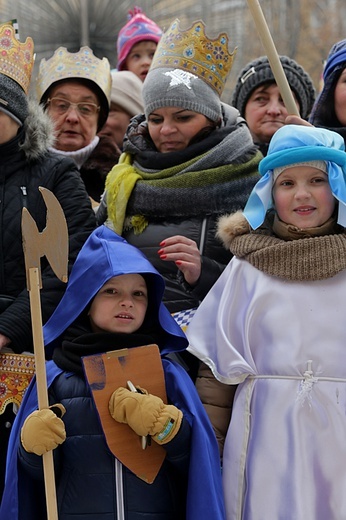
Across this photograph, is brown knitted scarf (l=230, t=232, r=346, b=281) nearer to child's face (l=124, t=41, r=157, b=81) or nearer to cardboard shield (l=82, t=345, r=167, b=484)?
cardboard shield (l=82, t=345, r=167, b=484)

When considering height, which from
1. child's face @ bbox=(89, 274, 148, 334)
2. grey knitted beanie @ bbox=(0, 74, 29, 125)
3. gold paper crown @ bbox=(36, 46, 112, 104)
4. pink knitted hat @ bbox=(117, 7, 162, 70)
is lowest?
child's face @ bbox=(89, 274, 148, 334)

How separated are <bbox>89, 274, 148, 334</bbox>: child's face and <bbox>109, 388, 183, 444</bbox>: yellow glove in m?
0.31

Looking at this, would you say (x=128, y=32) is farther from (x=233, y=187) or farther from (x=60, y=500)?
(x=60, y=500)

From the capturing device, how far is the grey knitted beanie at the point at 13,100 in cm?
363

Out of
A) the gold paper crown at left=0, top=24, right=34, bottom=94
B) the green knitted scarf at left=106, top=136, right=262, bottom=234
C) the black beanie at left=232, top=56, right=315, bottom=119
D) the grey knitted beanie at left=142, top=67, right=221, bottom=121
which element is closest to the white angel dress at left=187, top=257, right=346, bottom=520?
the green knitted scarf at left=106, top=136, right=262, bottom=234

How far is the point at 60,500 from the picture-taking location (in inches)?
116

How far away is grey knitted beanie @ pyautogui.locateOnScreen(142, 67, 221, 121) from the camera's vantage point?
3.84 metres

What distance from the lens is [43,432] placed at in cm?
275

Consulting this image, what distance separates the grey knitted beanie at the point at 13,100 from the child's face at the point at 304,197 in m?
1.15

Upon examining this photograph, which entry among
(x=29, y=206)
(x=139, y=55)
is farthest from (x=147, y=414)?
(x=139, y=55)

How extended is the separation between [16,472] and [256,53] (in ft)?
45.9

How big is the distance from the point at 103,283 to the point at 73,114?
1694mm

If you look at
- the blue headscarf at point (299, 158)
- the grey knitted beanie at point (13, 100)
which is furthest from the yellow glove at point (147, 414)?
the grey knitted beanie at point (13, 100)

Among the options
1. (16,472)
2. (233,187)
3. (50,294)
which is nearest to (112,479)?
(16,472)
